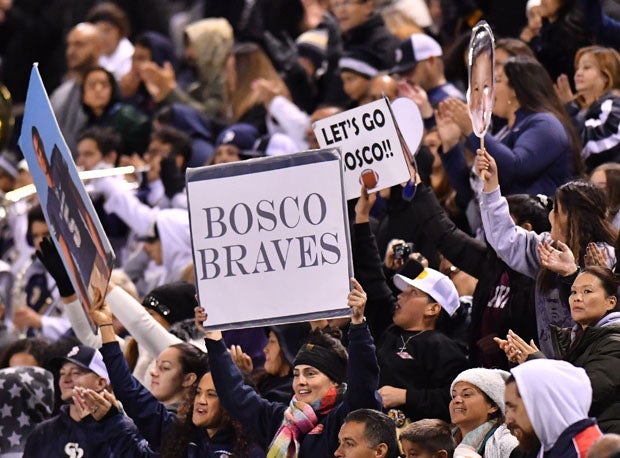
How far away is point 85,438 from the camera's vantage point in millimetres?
8695

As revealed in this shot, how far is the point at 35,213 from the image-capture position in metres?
11.9

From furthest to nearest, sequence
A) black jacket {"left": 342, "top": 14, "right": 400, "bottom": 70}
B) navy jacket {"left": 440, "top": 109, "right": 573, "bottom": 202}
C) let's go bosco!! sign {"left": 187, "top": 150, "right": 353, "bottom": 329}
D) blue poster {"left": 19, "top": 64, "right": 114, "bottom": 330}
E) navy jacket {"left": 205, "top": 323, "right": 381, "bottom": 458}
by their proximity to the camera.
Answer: black jacket {"left": 342, "top": 14, "right": 400, "bottom": 70}, navy jacket {"left": 440, "top": 109, "right": 573, "bottom": 202}, blue poster {"left": 19, "top": 64, "right": 114, "bottom": 330}, let's go bosco!! sign {"left": 187, "top": 150, "right": 353, "bottom": 329}, navy jacket {"left": 205, "top": 323, "right": 381, "bottom": 458}

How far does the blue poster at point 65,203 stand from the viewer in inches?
319

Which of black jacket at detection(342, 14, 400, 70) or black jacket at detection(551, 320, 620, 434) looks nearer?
black jacket at detection(551, 320, 620, 434)

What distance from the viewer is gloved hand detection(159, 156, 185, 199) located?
12.1 meters

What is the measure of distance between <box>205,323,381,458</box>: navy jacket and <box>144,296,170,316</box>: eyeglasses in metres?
1.81

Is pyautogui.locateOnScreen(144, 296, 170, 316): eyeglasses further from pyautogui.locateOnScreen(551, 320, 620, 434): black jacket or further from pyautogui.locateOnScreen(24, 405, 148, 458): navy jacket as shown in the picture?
pyautogui.locateOnScreen(551, 320, 620, 434): black jacket

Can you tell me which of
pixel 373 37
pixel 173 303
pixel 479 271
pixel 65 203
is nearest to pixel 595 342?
pixel 479 271

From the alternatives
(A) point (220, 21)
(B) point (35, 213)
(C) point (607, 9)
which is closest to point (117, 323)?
(B) point (35, 213)

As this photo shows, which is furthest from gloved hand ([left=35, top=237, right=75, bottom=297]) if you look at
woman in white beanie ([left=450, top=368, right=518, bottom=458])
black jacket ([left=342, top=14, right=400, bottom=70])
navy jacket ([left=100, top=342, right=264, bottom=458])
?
black jacket ([left=342, top=14, right=400, bottom=70])

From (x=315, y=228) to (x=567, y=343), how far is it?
4.00 feet

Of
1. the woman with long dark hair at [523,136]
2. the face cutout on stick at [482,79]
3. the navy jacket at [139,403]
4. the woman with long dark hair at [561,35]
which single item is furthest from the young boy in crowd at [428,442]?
the woman with long dark hair at [561,35]

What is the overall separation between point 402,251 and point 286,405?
1326 mm

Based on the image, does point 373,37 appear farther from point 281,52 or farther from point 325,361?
point 325,361
